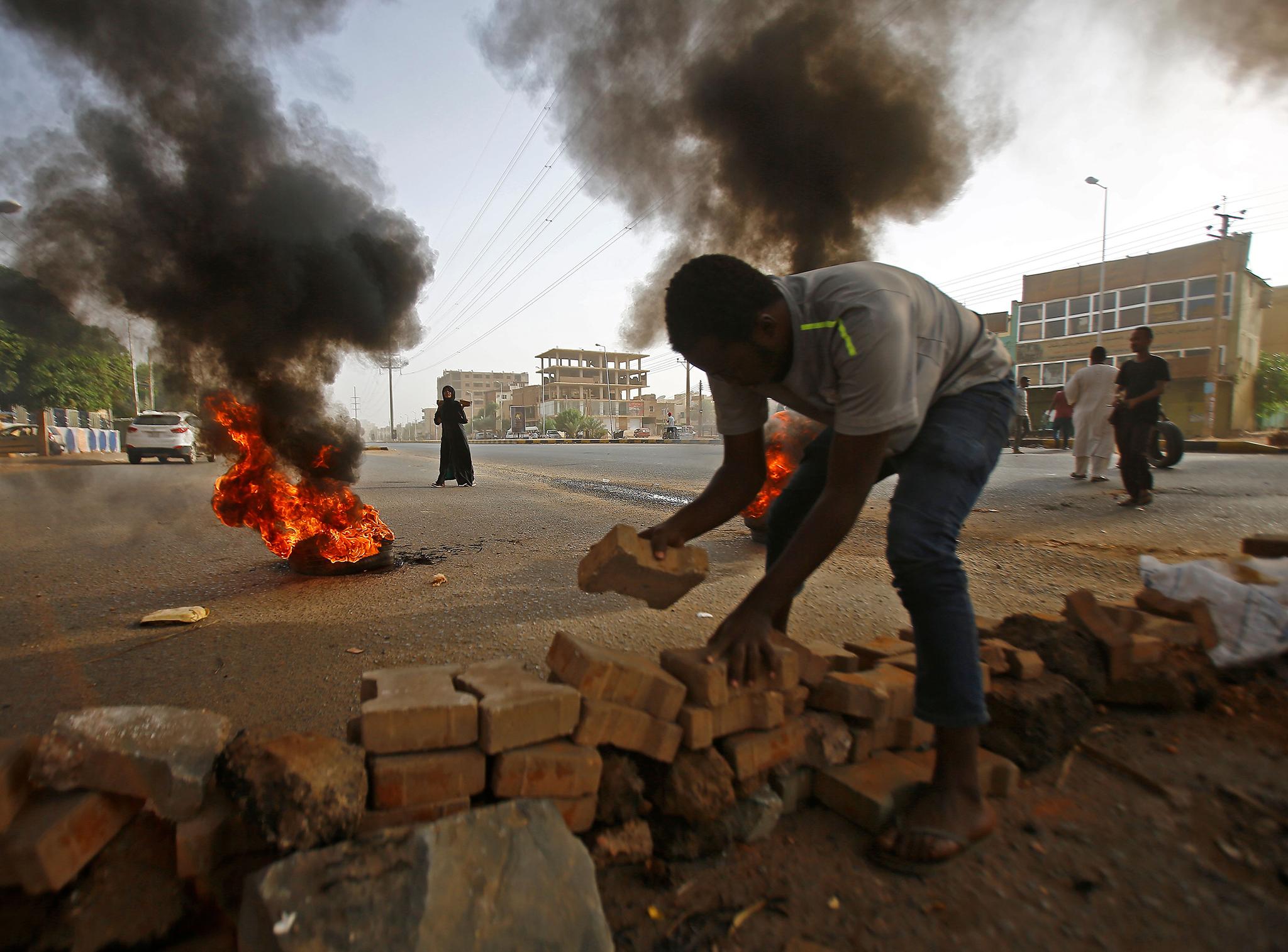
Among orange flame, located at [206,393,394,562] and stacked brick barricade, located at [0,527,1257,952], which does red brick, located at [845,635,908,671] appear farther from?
orange flame, located at [206,393,394,562]

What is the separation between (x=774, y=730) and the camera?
6.31 ft

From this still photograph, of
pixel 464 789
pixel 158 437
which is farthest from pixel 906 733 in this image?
pixel 158 437

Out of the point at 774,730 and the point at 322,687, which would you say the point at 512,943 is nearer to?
the point at 774,730

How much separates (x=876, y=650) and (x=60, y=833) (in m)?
2.22

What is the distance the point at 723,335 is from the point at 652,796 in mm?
1222

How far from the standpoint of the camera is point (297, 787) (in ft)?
4.66

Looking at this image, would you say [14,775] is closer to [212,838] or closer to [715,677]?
[212,838]

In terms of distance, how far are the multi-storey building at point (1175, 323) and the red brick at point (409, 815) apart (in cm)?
3232

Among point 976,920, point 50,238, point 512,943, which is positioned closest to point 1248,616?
point 976,920

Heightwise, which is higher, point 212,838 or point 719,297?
point 719,297

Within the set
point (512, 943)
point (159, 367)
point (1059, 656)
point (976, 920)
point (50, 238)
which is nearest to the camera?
point (512, 943)

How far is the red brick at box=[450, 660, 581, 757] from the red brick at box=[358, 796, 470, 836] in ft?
0.44

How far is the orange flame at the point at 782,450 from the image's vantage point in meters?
5.36

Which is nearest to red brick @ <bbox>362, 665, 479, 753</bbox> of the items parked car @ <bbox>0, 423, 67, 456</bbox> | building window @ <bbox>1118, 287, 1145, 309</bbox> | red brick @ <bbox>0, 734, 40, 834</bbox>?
red brick @ <bbox>0, 734, 40, 834</bbox>
